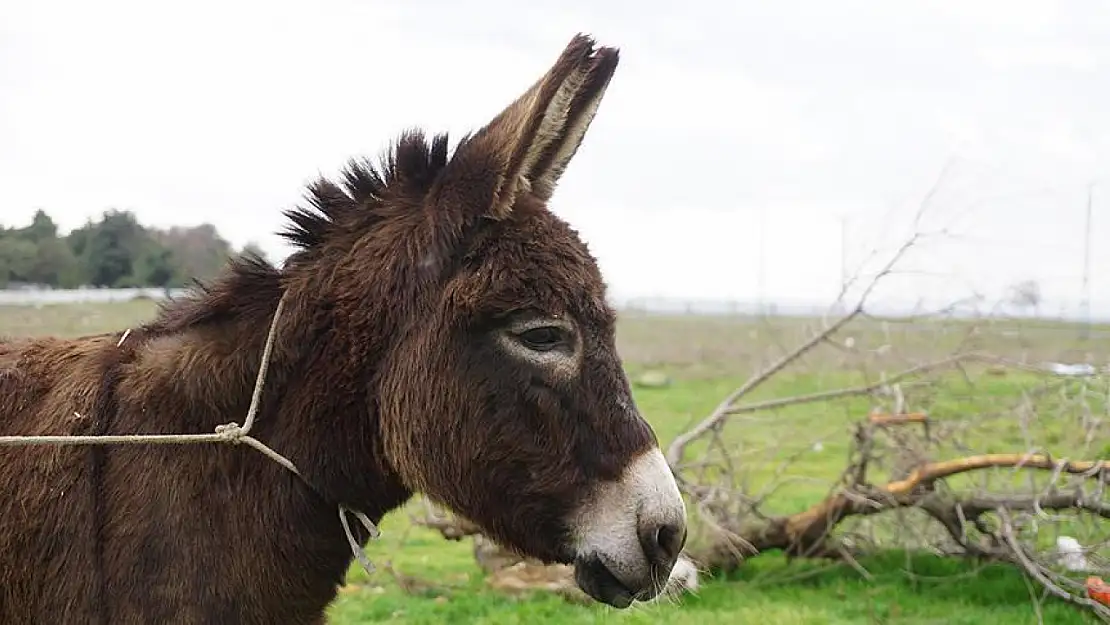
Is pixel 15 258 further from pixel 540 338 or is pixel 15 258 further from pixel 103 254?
pixel 540 338

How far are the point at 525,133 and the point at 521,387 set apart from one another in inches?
28.7

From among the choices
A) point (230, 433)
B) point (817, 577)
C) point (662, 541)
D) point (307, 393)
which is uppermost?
point (307, 393)

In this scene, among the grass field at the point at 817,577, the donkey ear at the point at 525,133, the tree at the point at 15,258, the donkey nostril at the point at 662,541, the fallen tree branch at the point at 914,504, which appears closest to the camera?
the donkey nostril at the point at 662,541

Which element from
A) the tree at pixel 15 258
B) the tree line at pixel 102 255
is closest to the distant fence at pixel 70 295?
the tree line at pixel 102 255

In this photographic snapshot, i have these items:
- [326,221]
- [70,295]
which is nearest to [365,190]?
[326,221]

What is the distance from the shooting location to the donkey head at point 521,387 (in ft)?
8.52

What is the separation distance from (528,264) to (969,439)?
707 centimetres

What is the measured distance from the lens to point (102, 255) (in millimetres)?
5180

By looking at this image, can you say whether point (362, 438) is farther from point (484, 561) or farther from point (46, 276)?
point (484, 561)

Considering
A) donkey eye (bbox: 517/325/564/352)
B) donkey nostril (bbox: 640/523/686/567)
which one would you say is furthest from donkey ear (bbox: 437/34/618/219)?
donkey nostril (bbox: 640/523/686/567)

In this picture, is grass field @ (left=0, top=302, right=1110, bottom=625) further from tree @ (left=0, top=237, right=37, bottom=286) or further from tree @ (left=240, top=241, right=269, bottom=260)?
tree @ (left=240, top=241, right=269, bottom=260)

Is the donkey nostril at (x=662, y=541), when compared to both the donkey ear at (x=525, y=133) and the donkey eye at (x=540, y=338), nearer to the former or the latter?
the donkey eye at (x=540, y=338)

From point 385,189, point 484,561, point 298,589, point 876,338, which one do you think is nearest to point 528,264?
point 385,189

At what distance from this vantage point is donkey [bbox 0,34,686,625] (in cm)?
259
